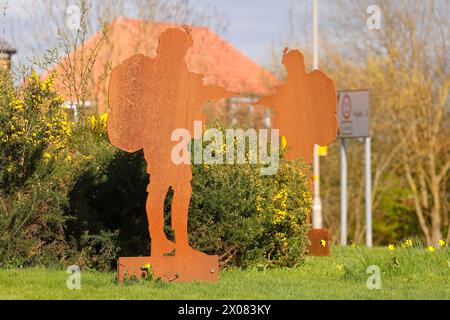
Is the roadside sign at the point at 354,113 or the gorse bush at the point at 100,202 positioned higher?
the roadside sign at the point at 354,113

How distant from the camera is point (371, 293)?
10617 mm

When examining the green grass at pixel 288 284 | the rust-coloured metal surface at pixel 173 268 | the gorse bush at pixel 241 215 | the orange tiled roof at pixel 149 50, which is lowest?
the green grass at pixel 288 284

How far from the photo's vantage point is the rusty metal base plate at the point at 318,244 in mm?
16312

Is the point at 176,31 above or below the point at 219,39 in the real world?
below

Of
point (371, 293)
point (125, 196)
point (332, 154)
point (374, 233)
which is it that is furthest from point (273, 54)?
point (371, 293)

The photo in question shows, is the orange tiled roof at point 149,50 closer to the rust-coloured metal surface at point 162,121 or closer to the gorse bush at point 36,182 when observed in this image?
the gorse bush at point 36,182

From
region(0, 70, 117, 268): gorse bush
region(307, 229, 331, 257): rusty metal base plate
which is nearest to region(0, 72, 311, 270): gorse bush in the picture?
region(0, 70, 117, 268): gorse bush

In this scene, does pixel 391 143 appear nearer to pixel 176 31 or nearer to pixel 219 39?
pixel 219 39

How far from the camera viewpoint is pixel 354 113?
22609mm

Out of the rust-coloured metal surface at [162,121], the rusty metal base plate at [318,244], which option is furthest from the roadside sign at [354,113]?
the rust-coloured metal surface at [162,121]

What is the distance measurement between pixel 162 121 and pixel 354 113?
38.5 ft

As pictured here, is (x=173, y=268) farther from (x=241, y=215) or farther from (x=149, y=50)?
(x=149, y=50)
